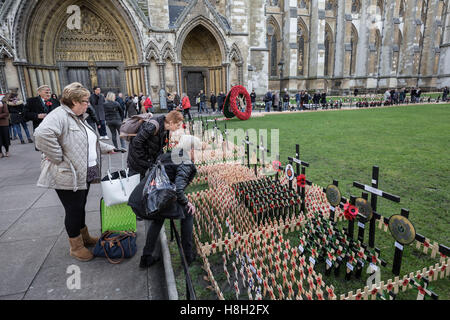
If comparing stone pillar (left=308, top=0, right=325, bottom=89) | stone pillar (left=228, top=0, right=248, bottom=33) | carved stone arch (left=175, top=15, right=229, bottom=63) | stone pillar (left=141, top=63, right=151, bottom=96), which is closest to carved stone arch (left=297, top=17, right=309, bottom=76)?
stone pillar (left=308, top=0, right=325, bottom=89)

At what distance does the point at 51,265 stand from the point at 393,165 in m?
7.10

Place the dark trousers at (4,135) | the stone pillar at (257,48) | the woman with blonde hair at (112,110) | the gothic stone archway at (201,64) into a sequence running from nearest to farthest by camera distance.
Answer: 1. the dark trousers at (4,135)
2. the woman with blonde hair at (112,110)
3. the gothic stone archway at (201,64)
4. the stone pillar at (257,48)

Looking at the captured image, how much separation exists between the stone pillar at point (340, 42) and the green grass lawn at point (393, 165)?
86.1 ft

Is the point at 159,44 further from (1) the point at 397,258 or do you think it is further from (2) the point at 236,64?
(1) the point at 397,258

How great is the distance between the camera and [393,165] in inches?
260

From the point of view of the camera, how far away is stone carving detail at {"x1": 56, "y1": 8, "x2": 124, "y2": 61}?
17.5 meters

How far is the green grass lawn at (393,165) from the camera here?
3660mm

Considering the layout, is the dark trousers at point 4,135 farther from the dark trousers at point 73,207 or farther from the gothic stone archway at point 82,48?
the gothic stone archway at point 82,48

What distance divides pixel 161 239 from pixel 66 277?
1160 mm

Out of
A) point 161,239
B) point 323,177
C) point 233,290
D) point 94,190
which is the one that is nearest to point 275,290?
point 233,290

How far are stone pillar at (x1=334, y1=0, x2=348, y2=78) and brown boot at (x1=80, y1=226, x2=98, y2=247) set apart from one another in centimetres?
3806

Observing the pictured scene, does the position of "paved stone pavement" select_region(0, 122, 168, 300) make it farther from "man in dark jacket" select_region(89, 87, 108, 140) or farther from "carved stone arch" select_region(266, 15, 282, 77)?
"carved stone arch" select_region(266, 15, 282, 77)

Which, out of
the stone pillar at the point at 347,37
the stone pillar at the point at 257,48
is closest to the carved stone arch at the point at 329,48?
the stone pillar at the point at 347,37
